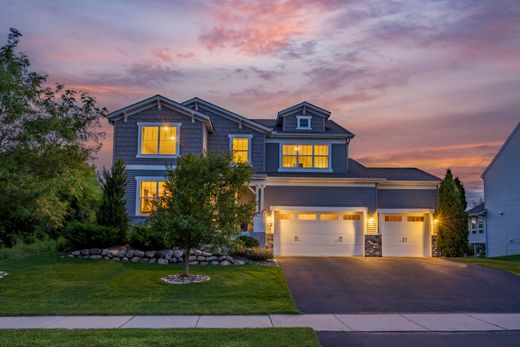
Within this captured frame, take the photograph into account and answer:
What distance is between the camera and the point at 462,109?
80.0ft

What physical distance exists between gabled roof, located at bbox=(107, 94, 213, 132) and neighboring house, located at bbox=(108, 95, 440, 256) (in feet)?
0.16

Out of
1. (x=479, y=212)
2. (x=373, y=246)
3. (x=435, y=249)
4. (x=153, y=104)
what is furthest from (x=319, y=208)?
(x=479, y=212)

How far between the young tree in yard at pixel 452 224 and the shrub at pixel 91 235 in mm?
16105

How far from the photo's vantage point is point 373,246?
23344 millimetres

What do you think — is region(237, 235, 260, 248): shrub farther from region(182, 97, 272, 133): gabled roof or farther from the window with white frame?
region(182, 97, 272, 133): gabled roof

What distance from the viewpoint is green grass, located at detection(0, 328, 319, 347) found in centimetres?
753

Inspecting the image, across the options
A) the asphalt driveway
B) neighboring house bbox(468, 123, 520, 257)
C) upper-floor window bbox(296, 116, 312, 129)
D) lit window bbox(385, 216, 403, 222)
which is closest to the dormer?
upper-floor window bbox(296, 116, 312, 129)

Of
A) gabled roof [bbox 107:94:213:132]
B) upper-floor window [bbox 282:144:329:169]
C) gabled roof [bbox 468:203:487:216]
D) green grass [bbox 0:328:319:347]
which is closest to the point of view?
green grass [bbox 0:328:319:347]

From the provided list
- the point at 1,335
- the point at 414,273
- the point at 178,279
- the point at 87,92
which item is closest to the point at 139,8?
the point at 87,92

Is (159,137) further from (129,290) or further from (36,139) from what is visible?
(129,290)

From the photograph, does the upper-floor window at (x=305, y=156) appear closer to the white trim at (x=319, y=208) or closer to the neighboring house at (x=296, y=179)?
the neighboring house at (x=296, y=179)

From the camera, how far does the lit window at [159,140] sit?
2283 cm

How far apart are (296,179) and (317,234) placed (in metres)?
3.00

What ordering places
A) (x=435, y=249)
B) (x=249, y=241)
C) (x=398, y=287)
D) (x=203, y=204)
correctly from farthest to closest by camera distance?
(x=435, y=249) → (x=249, y=241) → (x=203, y=204) → (x=398, y=287)
